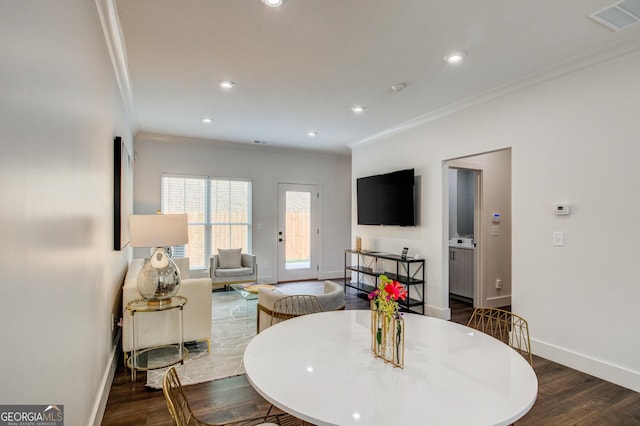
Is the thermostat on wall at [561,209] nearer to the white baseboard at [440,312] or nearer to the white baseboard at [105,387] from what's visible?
the white baseboard at [440,312]

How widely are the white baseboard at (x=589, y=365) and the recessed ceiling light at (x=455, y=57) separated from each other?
272cm

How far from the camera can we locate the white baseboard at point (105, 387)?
2.04 m

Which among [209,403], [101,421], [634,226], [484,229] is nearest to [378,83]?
[634,226]

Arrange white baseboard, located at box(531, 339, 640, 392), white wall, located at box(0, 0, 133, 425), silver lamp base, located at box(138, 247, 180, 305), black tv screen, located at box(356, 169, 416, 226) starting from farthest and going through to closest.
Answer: black tv screen, located at box(356, 169, 416, 226) < silver lamp base, located at box(138, 247, 180, 305) < white baseboard, located at box(531, 339, 640, 392) < white wall, located at box(0, 0, 133, 425)

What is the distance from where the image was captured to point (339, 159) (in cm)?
745

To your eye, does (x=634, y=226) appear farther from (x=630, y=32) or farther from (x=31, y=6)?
(x=31, y=6)

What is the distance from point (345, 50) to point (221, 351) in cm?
302

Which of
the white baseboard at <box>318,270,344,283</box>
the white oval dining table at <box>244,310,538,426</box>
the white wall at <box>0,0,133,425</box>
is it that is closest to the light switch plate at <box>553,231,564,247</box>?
the white oval dining table at <box>244,310,538,426</box>

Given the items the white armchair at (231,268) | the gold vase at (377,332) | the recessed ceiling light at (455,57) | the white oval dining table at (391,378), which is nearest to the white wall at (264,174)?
the white armchair at (231,268)

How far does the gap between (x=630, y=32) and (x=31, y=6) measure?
357 cm

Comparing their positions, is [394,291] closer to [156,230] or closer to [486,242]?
[156,230]

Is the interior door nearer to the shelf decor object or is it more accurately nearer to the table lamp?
the table lamp

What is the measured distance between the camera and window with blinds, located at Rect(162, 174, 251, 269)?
6.02 metres

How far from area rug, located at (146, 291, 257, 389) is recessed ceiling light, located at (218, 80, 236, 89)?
2.70 metres
